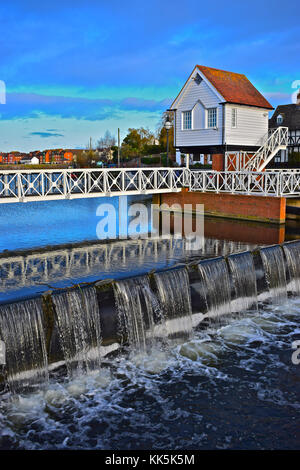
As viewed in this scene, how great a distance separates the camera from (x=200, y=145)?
3341cm

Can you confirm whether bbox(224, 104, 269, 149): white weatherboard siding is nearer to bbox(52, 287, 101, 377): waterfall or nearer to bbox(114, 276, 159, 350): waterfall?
bbox(114, 276, 159, 350): waterfall

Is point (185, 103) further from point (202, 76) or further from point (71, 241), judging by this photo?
point (71, 241)

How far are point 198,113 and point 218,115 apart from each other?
2058mm

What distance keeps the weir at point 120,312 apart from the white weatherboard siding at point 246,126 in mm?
18836

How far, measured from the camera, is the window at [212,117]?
32197 mm

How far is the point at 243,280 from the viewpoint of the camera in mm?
13945

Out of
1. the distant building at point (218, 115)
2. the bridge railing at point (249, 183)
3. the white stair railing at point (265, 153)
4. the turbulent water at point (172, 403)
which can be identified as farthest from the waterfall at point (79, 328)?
the white stair railing at point (265, 153)

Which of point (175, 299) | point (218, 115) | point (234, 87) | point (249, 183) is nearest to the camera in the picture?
point (175, 299)

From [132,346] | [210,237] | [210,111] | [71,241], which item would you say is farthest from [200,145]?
[132,346]

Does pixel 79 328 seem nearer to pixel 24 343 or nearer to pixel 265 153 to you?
pixel 24 343

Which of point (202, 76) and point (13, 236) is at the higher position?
point (202, 76)

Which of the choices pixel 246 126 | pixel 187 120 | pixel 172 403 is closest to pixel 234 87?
pixel 246 126

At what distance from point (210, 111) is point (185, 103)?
2553 mm

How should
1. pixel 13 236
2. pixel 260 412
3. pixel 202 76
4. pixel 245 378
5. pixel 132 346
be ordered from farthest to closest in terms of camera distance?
pixel 202 76
pixel 13 236
pixel 132 346
pixel 245 378
pixel 260 412
